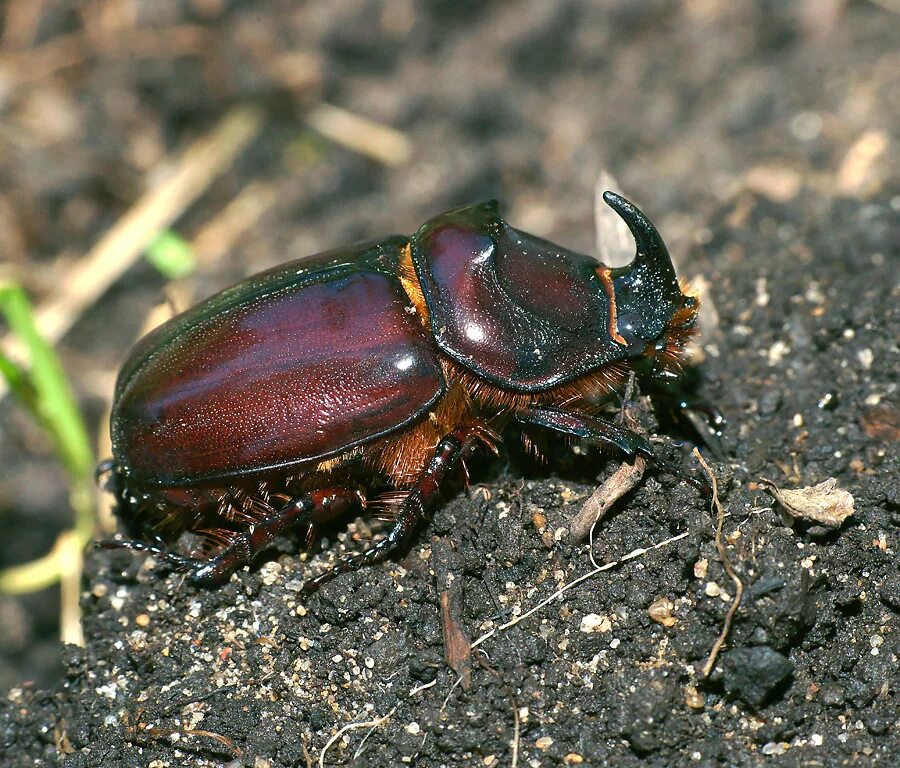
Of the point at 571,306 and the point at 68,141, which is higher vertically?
the point at 68,141

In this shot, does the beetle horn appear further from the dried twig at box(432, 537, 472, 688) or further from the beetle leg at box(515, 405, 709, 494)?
the dried twig at box(432, 537, 472, 688)

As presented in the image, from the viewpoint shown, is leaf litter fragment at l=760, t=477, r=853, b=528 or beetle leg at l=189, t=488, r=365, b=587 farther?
beetle leg at l=189, t=488, r=365, b=587

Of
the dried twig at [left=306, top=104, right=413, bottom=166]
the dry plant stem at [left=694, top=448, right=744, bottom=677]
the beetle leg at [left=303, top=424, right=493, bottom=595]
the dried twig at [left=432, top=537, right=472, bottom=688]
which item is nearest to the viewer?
the dry plant stem at [left=694, top=448, right=744, bottom=677]

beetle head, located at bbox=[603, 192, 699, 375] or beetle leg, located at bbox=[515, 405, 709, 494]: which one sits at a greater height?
beetle head, located at bbox=[603, 192, 699, 375]

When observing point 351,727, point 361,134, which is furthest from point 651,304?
point 361,134

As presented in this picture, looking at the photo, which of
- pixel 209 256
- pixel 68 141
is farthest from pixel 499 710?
pixel 68 141

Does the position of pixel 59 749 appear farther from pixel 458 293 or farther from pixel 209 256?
pixel 209 256

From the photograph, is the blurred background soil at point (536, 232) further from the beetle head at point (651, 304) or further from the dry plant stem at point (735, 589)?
the beetle head at point (651, 304)

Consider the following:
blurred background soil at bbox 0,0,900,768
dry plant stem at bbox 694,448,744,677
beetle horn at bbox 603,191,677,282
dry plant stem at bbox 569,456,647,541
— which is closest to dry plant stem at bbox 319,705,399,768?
blurred background soil at bbox 0,0,900,768
